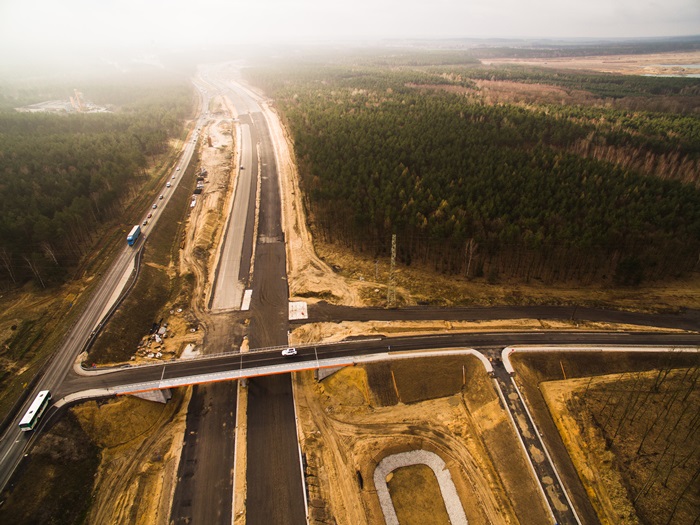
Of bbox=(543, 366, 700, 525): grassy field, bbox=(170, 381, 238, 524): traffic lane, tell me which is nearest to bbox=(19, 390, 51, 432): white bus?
bbox=(170, 381, 238, 524): traffic lane

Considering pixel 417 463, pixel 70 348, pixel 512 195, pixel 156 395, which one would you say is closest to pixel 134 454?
pixel 156 395

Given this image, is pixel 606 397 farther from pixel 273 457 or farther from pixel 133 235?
pixel 133 235

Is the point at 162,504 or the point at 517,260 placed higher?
the point at 517,260

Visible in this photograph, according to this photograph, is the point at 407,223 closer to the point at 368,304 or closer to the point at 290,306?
the point at 368,304

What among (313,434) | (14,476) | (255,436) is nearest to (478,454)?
(313,434)

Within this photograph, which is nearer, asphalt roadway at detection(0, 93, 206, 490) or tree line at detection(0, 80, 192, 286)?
asphalt roadway at detection(0, 93, 206, 490)

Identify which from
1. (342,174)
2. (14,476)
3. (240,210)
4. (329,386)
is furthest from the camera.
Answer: (240,210)

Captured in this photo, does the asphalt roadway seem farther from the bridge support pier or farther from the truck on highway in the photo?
the bridge support pier
